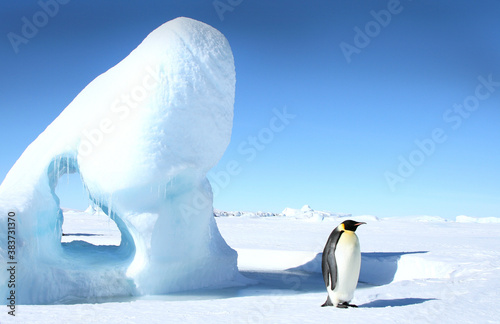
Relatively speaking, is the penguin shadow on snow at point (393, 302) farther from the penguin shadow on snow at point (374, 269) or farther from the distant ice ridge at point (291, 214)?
the distant ice ridge at point (291, 214)

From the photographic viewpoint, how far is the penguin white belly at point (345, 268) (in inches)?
228

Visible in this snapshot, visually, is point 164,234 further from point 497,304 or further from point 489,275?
point 489,275

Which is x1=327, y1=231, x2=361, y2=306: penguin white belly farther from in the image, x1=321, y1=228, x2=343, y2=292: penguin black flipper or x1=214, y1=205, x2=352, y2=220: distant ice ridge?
x1=214, y1=205, x2=352, y2=220: distant ice ridge

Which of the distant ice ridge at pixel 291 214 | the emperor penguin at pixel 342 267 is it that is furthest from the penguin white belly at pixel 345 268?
the distant ice ridge at pixel 291 214

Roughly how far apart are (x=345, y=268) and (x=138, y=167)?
3827 mm

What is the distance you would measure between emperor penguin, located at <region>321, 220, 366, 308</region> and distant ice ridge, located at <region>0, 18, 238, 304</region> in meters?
3.22

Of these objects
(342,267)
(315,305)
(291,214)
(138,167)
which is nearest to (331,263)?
(342,267)

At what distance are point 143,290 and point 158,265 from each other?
0.51 metres

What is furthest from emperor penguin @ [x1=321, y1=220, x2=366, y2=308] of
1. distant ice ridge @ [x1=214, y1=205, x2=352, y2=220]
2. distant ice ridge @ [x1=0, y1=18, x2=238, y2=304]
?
distant ice ridge @ [x1=214, y1=205, x2=352, y2=220]

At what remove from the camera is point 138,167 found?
7473mm

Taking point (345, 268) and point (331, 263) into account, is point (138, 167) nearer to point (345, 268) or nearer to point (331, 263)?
point (331, 263)

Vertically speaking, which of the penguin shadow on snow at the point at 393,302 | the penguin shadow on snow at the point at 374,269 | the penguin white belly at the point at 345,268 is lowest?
the penguin shadow on snow at the point at 374,269

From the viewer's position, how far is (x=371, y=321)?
4738 millimetres

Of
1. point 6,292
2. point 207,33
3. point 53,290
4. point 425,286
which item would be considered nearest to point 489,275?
point 425,286
